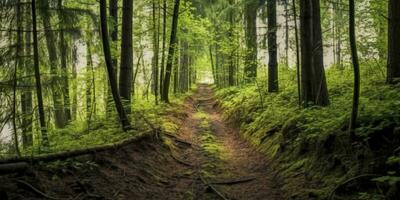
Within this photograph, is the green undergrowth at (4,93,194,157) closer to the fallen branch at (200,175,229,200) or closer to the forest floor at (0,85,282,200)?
the forest floor at (0,85,282,200)

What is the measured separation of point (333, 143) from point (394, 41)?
8.86 feet

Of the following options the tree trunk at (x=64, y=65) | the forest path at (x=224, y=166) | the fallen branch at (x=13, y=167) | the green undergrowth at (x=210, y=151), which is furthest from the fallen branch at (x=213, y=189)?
the tree trunk at (x=64, y=65)

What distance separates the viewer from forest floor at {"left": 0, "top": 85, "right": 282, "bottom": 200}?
5.55 m

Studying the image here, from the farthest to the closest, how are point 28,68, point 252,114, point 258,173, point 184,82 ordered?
point 184,82 → point 252,114 → point 28,68 → point 258,173

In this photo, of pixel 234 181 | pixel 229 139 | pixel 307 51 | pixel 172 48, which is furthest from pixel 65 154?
pixel 172 48

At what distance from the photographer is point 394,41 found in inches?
291

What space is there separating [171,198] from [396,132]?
404 centimetres

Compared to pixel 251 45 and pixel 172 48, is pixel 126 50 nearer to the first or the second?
pixel 172 48

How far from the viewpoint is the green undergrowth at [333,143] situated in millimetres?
5305

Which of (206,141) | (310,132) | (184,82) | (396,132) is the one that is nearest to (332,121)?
(310,132)

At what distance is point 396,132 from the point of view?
17.0 feet

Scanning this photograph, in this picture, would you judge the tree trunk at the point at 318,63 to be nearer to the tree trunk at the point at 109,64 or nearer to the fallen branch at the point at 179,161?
the fallen branch at the point at 179,161

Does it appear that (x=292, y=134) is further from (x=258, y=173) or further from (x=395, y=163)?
(x=395, y=163)

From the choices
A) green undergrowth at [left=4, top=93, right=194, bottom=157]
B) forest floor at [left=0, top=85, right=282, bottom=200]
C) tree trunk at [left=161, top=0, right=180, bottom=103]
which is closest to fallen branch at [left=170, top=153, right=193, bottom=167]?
forest floor at [left=0, top=85, right=282, bottom=200]
